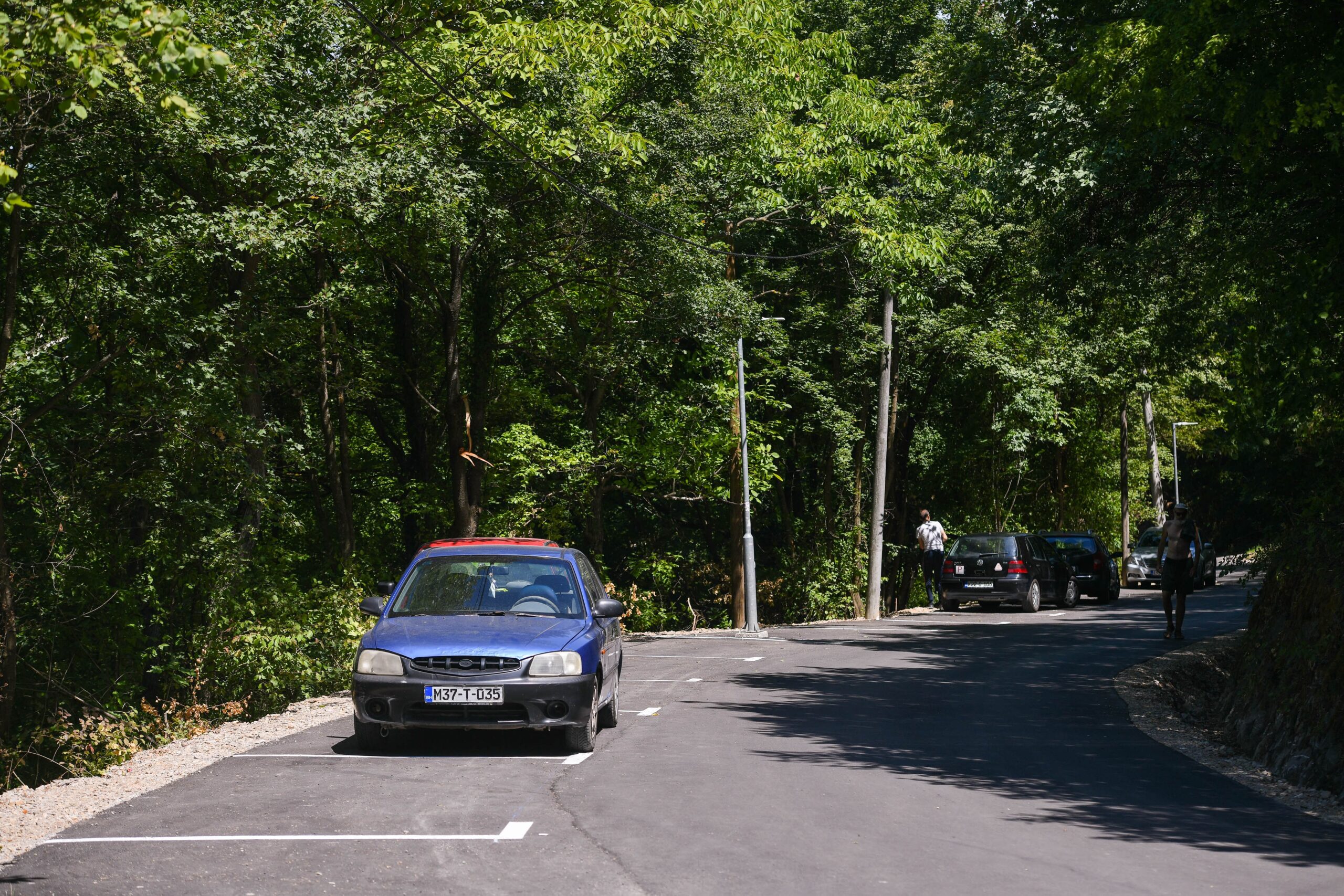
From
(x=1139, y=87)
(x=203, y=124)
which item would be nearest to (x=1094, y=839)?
(x=1139, y=87)

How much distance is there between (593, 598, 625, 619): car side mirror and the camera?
11.1 m

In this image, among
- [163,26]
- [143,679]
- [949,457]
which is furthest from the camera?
[949,457]

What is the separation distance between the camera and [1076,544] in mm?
34000

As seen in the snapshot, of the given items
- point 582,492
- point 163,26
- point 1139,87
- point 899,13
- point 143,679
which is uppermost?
point 899,13

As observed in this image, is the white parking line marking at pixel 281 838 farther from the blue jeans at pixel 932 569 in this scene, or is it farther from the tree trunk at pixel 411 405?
the blue jeans at pixel 932 569

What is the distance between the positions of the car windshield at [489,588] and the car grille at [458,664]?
86 centimetres

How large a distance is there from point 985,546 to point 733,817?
22900mm

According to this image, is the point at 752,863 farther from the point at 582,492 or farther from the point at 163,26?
the point at 582,492

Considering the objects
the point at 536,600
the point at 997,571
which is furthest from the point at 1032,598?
the point at 536,600

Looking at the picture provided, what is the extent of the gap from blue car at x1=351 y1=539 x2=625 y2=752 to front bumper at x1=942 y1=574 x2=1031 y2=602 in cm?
1938

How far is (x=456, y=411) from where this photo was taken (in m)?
24.0

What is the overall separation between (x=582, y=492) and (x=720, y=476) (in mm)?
3246

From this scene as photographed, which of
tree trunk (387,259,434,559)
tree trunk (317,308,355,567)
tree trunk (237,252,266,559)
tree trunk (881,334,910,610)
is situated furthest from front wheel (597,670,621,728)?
tree trunk (881,334,910,610)

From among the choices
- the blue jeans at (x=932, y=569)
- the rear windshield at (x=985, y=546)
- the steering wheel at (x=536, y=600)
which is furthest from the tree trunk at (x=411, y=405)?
the steering wheel at (x=536, y=600)
